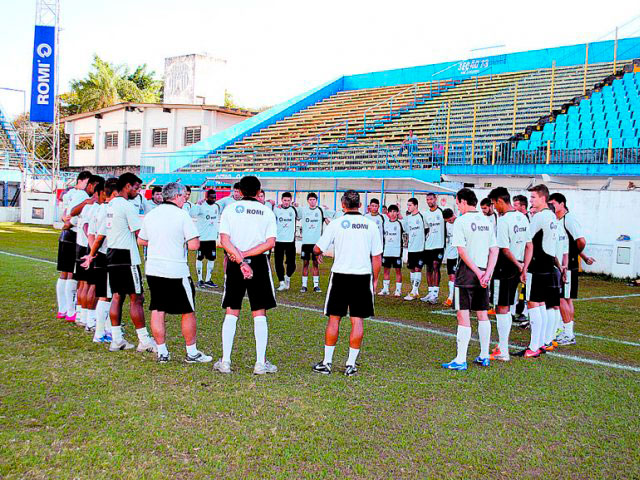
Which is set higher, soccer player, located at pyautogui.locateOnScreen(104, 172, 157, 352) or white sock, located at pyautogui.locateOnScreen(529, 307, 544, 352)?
soccer player, located at pyautogui.locateOnScreen(104, 172, 157, 352)

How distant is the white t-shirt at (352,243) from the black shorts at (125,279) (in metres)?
2.06

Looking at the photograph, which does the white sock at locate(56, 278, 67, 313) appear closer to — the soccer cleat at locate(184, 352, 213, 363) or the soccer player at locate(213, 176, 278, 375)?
the soccer cleat at locate(184, 352, 213, 363)

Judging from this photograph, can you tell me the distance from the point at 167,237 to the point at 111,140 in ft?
129

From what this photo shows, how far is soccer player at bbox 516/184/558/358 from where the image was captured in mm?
7516

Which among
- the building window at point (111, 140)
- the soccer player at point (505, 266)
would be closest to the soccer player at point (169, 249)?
the soccer player at point (505, 266)

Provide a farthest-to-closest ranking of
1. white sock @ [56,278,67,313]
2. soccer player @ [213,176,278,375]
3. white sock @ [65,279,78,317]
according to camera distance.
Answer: white sock @ [56,278,67,313], white sock @ [65,279,78,317], soccer player @ [213,176,278,375]

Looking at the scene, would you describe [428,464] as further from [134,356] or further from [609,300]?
[609,300]

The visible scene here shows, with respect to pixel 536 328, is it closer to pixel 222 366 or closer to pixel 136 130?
pixel 222 366

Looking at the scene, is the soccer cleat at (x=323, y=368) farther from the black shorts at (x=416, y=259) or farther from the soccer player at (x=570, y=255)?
the black shorts at (x=416, y=259)

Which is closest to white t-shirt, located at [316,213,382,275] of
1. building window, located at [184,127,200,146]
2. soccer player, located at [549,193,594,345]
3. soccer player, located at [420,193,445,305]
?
soccer player, located at [549,193,594,345]

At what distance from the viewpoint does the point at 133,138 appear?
4184cm

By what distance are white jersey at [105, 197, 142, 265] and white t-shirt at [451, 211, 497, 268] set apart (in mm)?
3426

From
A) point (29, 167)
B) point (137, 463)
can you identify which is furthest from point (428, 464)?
point (29, 167)

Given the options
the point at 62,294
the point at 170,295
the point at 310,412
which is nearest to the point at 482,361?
the point at 310,412
